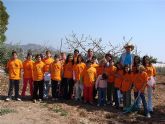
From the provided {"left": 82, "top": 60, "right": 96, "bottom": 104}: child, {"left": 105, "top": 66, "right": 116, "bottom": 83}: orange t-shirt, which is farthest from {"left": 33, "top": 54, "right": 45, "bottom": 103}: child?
{"left": 105, "top": 66, "right": 116, "bottom": 83}: orange t-shirt

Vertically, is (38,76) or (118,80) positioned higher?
(38,76)

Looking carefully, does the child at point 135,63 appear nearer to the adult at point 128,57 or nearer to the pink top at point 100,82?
the adult at point 128,57

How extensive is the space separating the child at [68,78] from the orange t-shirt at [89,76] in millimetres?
640

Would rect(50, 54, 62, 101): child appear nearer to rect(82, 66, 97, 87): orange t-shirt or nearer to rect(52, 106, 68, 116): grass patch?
rect(82, 66, 97, 87): orange t-shirt

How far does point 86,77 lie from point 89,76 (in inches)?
5.1

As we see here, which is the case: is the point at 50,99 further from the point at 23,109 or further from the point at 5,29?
the point at 5,29

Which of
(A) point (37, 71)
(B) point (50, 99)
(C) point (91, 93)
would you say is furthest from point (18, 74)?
(C) point (91, 93)

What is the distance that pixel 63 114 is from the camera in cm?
1073

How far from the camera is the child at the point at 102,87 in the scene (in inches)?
475

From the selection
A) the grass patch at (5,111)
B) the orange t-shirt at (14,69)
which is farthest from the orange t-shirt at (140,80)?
the orange t-shirt at (14,69)

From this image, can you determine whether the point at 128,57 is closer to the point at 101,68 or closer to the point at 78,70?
the point at 101,68

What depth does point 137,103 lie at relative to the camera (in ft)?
38.2

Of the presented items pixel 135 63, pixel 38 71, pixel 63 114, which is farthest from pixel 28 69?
pixel 135 63

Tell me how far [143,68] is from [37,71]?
3.90 m
